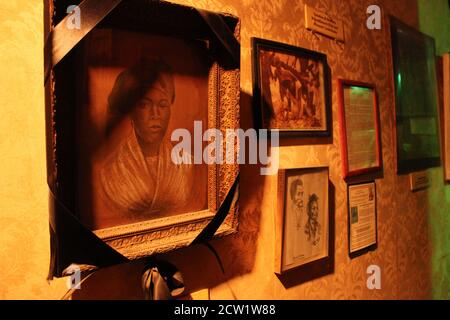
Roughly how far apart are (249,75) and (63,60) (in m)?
0.41

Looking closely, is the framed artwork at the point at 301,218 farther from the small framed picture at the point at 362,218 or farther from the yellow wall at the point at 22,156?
the yellow wall at the point at 22,156

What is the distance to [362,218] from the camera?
105 centimetres

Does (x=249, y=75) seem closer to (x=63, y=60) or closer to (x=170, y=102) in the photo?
(x=170, y=102)

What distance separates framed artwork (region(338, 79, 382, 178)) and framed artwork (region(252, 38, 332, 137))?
95mm

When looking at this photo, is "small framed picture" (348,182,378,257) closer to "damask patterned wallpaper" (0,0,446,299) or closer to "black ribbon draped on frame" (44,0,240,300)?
"damask patterned wallpaper" (0,0,446,299)

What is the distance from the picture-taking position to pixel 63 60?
466 mm

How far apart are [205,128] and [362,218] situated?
0.70 meters

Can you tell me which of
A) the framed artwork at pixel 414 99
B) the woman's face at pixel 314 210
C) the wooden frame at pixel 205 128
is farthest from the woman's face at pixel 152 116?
the framed artwork at pixel 414 99

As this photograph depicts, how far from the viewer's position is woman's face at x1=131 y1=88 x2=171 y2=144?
1.83 ft

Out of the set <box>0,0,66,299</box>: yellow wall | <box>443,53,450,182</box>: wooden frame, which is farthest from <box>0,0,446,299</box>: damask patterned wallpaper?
<box>443,53,450,182</box>: wooden frame

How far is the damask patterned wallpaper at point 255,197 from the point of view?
491 millimetres

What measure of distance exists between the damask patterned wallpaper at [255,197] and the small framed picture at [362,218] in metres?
0.03

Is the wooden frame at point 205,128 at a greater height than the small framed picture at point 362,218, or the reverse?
the wooden frame at point 205,128

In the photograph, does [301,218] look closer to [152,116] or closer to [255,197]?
[255,197]
